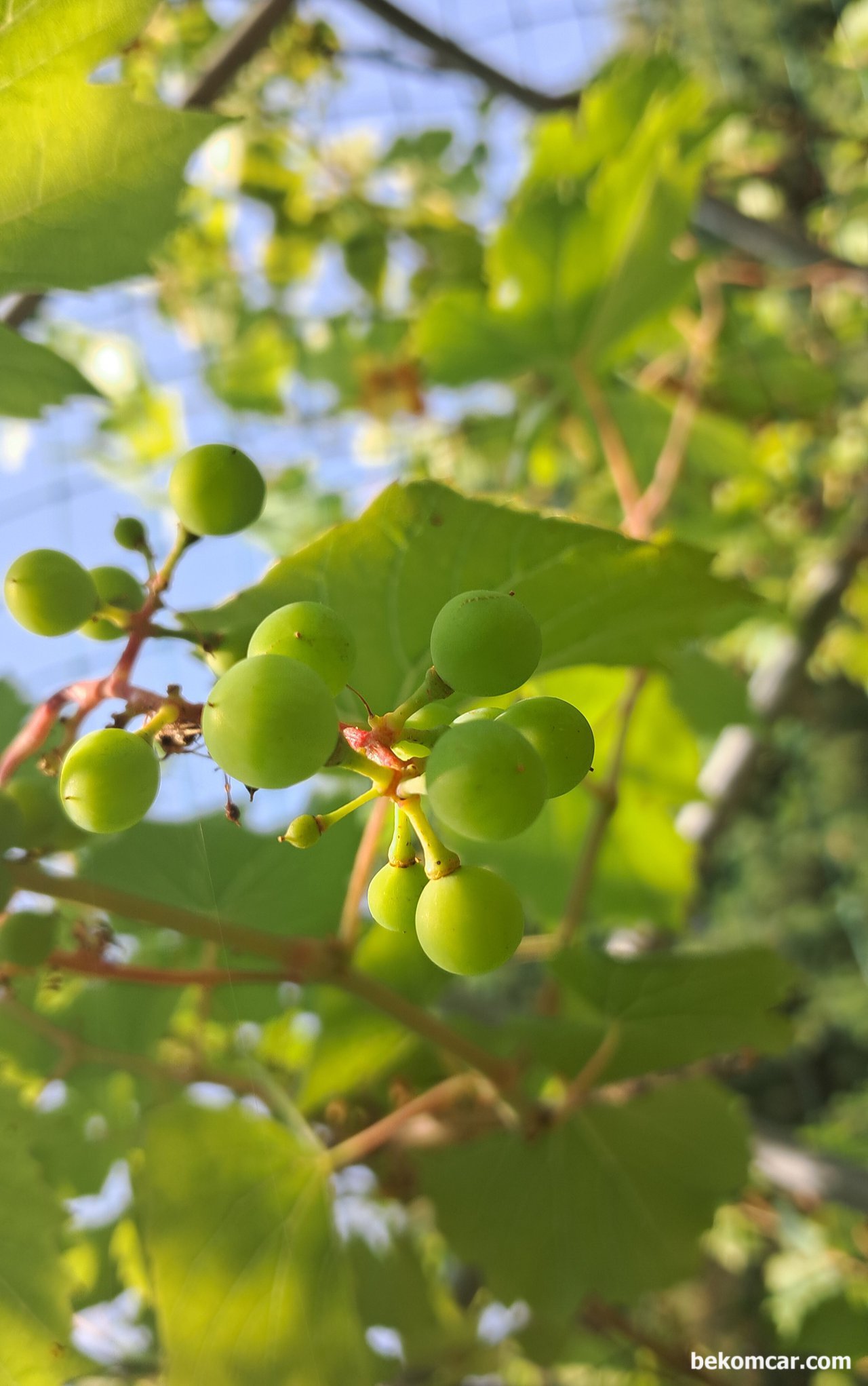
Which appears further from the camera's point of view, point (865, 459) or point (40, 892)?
point (865, 459)

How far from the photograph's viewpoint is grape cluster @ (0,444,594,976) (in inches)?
11.0

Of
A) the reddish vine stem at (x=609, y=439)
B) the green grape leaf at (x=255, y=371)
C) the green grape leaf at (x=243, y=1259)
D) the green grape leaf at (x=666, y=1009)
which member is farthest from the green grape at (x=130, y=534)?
the green grape leaf at (x=255, y=371)

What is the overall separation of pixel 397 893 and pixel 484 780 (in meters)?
0.08

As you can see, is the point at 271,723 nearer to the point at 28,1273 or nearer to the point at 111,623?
the point at 111,623

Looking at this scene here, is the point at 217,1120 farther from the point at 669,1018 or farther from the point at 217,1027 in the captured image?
the point at 217,1027

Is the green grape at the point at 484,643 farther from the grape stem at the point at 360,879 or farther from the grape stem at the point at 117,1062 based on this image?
the grape stem at the point at 117,1062

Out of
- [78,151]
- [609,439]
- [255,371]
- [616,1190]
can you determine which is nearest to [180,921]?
[78,151]

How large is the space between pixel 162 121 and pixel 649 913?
83 centimetres

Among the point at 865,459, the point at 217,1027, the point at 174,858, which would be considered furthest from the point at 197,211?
the point at 174,858

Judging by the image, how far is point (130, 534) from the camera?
48cm

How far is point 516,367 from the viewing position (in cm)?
129

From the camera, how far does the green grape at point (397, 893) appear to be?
0.33 meters

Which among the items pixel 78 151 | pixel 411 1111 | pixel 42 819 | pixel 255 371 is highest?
pixel 78 151

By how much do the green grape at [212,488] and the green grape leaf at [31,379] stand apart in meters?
0.08
